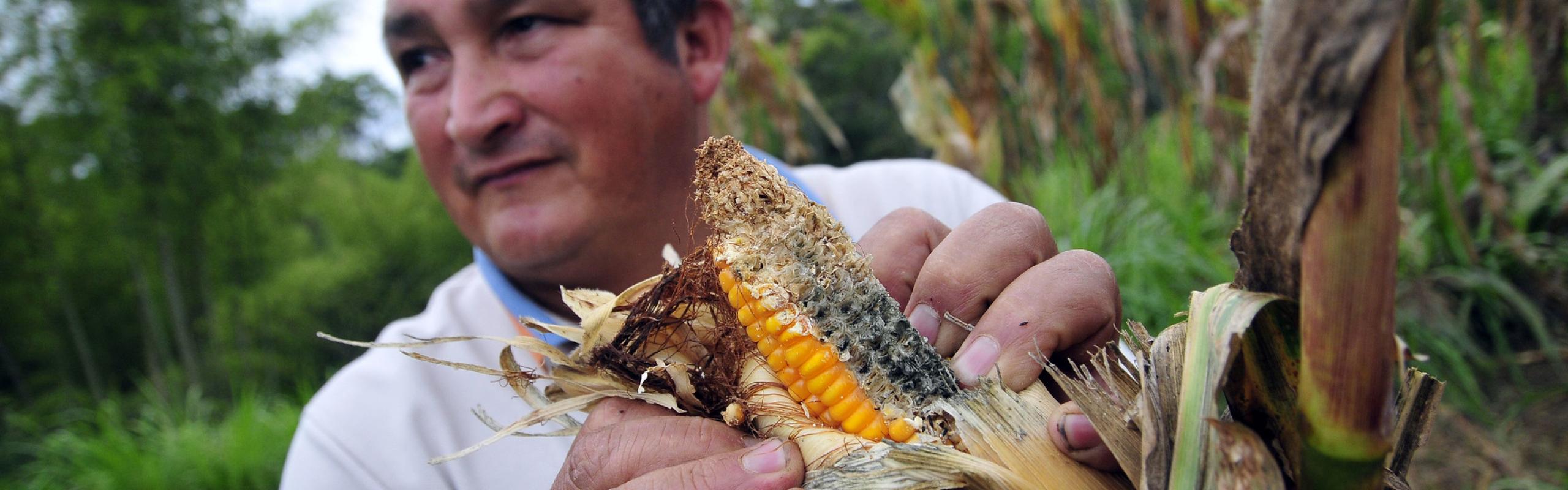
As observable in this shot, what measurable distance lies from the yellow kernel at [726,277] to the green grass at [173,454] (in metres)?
5.49

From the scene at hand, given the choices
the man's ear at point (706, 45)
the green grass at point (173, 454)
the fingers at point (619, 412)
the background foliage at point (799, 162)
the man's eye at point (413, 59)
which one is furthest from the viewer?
the green grass at point (173, 454)

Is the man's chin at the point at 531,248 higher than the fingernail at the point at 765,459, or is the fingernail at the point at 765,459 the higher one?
the man's chin at the point at 531,248

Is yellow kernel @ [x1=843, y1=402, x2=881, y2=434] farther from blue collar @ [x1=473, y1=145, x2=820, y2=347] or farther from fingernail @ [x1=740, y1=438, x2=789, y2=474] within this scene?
blue collar @ [x1=473, y1=145, x2=820, y2=347]

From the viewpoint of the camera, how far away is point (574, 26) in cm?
155

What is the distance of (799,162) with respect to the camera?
5.77m

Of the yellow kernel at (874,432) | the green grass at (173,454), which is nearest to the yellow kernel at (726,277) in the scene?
the yellow kernel at (874,432)

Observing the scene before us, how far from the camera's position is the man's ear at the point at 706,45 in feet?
6.10

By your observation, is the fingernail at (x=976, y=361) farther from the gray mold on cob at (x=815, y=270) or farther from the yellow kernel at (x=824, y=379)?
the yellow kernel at (x=824, y=379)

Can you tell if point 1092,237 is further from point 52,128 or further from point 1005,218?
point 52,128

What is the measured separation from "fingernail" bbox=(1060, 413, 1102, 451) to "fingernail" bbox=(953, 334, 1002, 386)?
0.11 metres

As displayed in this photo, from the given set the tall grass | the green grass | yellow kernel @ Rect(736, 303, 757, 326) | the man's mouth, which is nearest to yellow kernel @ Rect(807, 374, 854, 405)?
yellow kernel @ Rect(736, 303, 757, 326)

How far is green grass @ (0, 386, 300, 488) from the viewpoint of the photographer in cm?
493

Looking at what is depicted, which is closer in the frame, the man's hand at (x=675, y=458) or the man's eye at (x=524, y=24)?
the man's hand at (x=675, y=458)

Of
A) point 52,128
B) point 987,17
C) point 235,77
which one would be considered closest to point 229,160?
point 235,77
